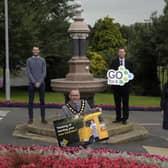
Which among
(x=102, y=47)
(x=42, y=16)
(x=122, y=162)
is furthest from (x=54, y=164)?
(x=102, y=47)

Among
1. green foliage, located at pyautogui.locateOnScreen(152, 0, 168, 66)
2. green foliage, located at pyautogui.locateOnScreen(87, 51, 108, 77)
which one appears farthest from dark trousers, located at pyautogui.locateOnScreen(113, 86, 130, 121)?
green foliage, located at pyautogui.locateOnScreen(87, 51, 108, 77)

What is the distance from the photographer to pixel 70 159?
A: 5.71m

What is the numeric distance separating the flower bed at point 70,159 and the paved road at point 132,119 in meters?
3.12

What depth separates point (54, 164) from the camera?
5422 mm

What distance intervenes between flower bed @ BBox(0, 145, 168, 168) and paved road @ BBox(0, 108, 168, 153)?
3.12 meters

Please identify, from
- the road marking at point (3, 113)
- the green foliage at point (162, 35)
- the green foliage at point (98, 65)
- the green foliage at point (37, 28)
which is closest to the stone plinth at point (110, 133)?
the road marking at point (3, 113)

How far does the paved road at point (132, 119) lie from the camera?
1006cm

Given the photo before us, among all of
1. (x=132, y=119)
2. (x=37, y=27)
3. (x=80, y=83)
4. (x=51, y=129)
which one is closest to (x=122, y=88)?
(x=80, y=83)

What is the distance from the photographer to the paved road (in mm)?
10060

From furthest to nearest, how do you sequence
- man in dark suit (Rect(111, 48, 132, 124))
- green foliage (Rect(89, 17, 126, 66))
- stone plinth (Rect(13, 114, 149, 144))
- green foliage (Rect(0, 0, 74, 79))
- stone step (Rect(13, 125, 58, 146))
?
green foliage (Rect(89, 17, 126, 66)), green foliage (Rect(0, 0, 74, 79)), man in dark suit (Rect(111, 48, 132, 124)), stone plinth (Rect(13, 114, 149, 144)), stone step (Rect(13, 125, 58, 146))

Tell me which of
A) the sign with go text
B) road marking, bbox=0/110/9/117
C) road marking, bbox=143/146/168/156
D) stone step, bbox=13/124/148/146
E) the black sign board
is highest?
the sign with go text

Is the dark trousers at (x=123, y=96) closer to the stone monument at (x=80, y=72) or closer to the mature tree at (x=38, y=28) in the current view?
the stone monument at (x=80, y=72)

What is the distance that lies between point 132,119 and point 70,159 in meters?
9.71

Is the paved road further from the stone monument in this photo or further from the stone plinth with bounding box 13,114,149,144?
the stone monument
